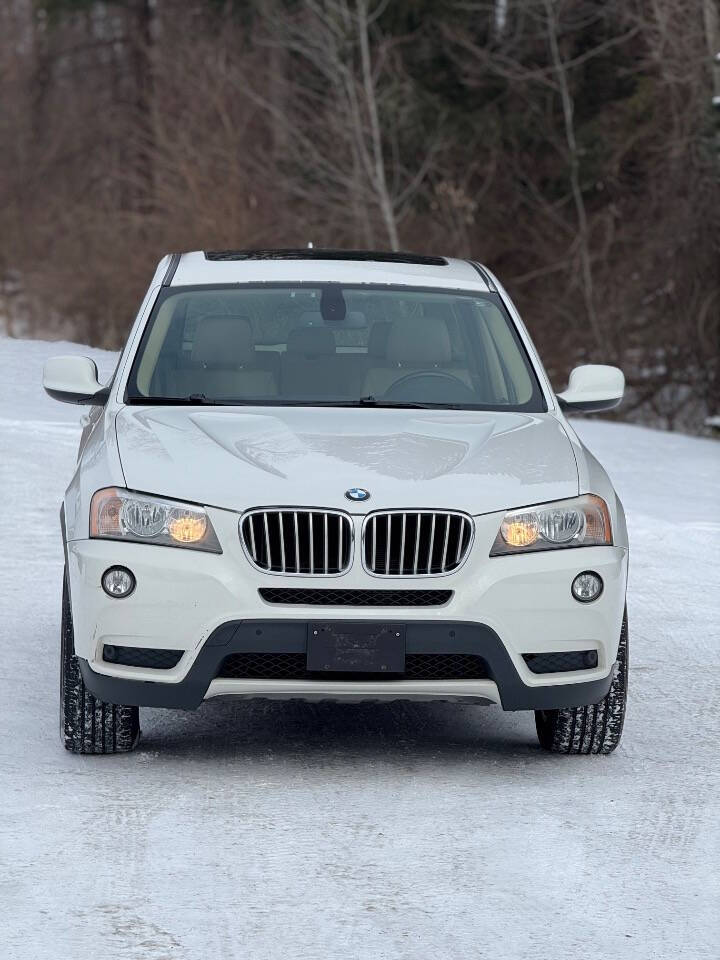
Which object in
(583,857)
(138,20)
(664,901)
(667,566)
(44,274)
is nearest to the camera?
(664,901)

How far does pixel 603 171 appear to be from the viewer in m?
28.4

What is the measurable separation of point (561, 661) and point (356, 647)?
0.68 meters

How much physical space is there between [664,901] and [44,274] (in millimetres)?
32983

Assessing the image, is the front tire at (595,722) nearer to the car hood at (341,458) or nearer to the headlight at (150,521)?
the car hood at (341,458)

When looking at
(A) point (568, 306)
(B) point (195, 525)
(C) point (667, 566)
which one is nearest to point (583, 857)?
(B) point (195, 525)

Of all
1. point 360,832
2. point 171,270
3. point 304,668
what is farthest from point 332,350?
point 360,832

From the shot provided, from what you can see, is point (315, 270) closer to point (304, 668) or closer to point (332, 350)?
point (332, 350)

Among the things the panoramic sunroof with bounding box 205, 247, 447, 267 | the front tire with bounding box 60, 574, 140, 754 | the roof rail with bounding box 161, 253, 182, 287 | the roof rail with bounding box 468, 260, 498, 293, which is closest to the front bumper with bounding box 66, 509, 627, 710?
the front tire with bounding box 60, 574, 140, 754

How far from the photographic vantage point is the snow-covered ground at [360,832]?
14.6 feet

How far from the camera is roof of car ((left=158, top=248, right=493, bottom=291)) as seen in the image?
7488 millimetres

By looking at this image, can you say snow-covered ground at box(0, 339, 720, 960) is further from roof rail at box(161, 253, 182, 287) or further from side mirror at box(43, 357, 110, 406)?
roof rail at box(161, 253, 182, 287)

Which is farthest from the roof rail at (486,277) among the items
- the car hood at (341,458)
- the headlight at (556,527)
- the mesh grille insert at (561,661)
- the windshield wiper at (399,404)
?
the mesh grille insert at (561,661)

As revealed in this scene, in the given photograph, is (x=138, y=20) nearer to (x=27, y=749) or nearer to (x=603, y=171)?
(x=603, y=171)

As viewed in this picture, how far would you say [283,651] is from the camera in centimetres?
571
